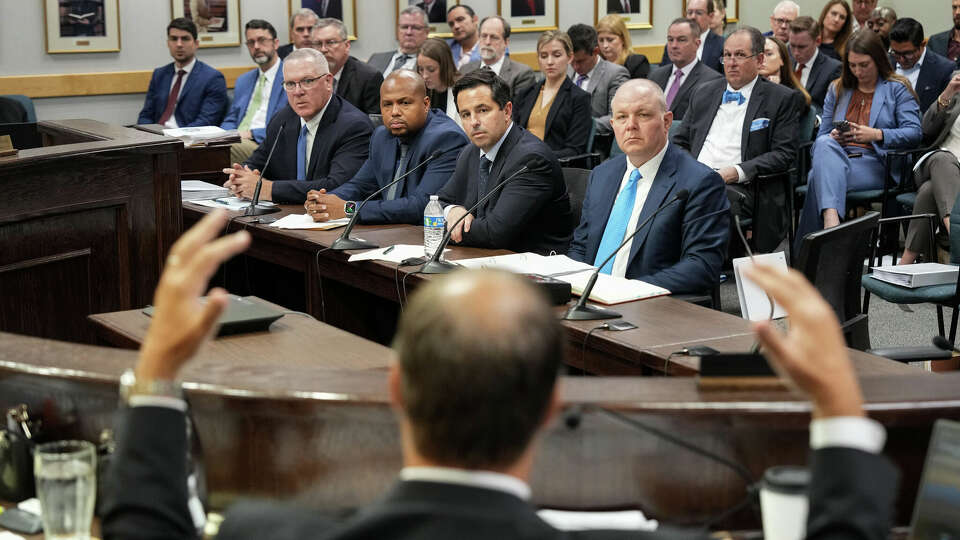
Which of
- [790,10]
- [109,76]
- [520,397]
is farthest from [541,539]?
[790,10]

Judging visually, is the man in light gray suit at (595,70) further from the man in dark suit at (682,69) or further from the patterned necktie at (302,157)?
the patterned necktie at (302,157)

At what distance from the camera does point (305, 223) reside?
4.64 m

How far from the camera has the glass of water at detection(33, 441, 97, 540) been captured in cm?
156

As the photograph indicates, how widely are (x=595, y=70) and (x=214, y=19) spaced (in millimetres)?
3047

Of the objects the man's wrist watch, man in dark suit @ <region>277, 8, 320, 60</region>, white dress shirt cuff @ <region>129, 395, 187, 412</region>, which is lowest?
white dress shirt cuff @ <region>129, 395, 187, 412</region>

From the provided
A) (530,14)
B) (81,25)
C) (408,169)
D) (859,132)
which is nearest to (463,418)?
(408,169)

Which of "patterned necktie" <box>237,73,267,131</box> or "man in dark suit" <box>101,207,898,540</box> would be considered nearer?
"man in dark suit" <box>101,207,898,540</box>

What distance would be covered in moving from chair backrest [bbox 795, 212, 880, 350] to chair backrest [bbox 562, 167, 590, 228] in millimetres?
1539

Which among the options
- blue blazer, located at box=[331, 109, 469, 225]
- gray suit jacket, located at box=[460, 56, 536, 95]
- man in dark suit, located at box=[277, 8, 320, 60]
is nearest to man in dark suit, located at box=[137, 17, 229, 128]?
man in dark suit, located at box=[277, 8, 320, 60]

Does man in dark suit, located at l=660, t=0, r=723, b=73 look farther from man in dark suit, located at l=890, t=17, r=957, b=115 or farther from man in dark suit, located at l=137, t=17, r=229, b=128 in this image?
man in dark suit, located at l=137, t=17, r=229, b=128

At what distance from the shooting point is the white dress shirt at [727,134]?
6137 mm

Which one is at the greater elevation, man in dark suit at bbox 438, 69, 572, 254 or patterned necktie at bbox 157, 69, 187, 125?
patterned necktie at bbox 157, 69, 187, 125

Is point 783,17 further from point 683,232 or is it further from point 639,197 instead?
point 683,232

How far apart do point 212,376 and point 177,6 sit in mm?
7704
